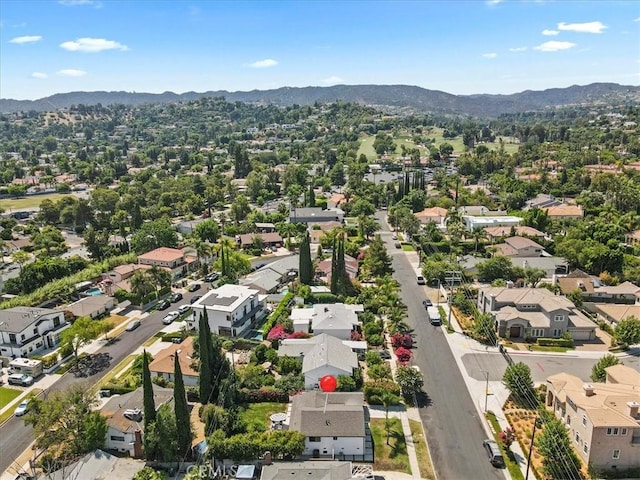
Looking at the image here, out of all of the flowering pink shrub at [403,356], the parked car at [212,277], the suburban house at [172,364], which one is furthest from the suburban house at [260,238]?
the flowering pink shrub at [403,356]

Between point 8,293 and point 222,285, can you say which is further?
point 8,293

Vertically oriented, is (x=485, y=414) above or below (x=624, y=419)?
below

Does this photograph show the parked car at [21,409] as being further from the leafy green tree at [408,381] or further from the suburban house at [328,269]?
the suburban house at [328,269]

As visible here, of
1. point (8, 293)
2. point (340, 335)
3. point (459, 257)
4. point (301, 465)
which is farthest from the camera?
point (459, 257)

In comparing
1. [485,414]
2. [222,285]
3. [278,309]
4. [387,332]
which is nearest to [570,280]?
[387,332]

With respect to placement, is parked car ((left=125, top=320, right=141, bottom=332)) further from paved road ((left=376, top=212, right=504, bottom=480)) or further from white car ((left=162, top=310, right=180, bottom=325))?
paved road ((left=376, top=212, right=504, bottom=480))

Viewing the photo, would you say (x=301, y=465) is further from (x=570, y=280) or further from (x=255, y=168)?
(x=255, y=168)

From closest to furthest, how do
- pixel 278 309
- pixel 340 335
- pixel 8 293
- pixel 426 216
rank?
pixel 340 335, pixel 278 309, pixel 8 293, pixel 426 216

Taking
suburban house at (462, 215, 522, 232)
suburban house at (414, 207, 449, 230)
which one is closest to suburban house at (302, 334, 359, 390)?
suburban house at (462, 215, 522, 232)
